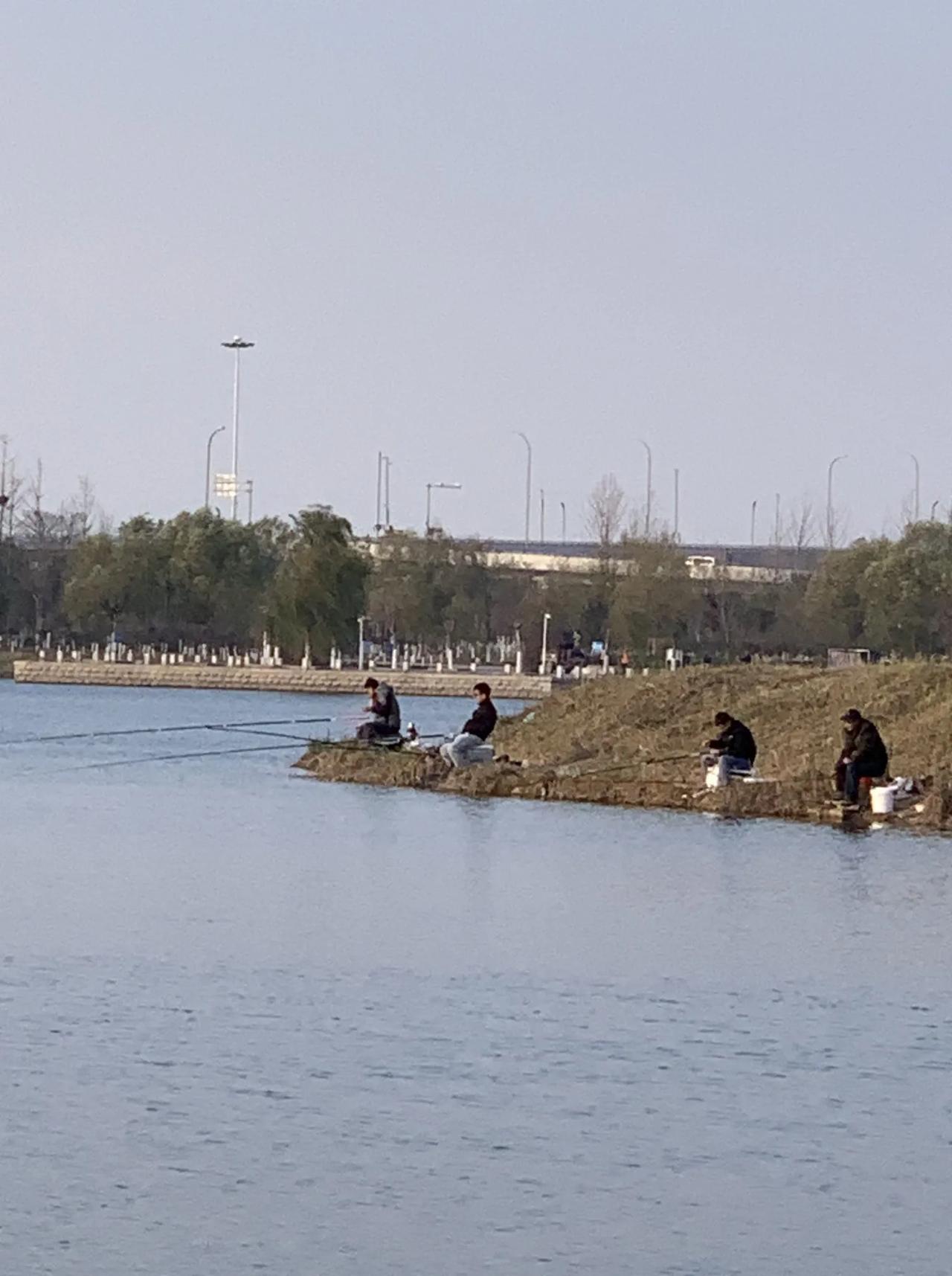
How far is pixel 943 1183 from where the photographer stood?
538 inches

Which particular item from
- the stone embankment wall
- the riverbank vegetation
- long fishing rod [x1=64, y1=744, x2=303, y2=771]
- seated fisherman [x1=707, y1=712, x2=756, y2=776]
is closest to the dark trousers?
seated fisherman [x1=707, y1=712, x2=756, y2=776]

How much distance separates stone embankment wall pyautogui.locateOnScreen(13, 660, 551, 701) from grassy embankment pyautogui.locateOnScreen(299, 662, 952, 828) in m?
52.2

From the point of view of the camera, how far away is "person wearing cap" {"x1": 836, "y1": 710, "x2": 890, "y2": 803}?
35156 millimetres

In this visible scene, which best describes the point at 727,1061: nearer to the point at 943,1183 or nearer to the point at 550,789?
the point at 943,1183

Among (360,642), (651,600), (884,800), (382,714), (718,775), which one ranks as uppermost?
(651,600)

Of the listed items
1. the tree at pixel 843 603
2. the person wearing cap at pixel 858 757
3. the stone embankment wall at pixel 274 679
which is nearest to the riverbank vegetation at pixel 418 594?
the tree at pixel 843 603

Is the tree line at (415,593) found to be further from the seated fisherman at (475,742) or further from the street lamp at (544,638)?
the seated fisherman at (475,742)

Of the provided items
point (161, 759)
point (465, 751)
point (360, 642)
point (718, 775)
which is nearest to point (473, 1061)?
point (718, 775)

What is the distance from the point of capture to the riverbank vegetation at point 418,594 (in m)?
108

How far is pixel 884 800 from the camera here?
3506 centimetres

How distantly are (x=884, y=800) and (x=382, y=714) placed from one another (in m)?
10.7

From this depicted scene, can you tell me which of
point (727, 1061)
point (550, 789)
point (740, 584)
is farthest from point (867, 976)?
point (740, 584)

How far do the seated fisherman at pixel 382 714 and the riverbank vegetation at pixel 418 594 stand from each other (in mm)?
52349

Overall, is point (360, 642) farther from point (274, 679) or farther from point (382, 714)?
point (382, 714)
